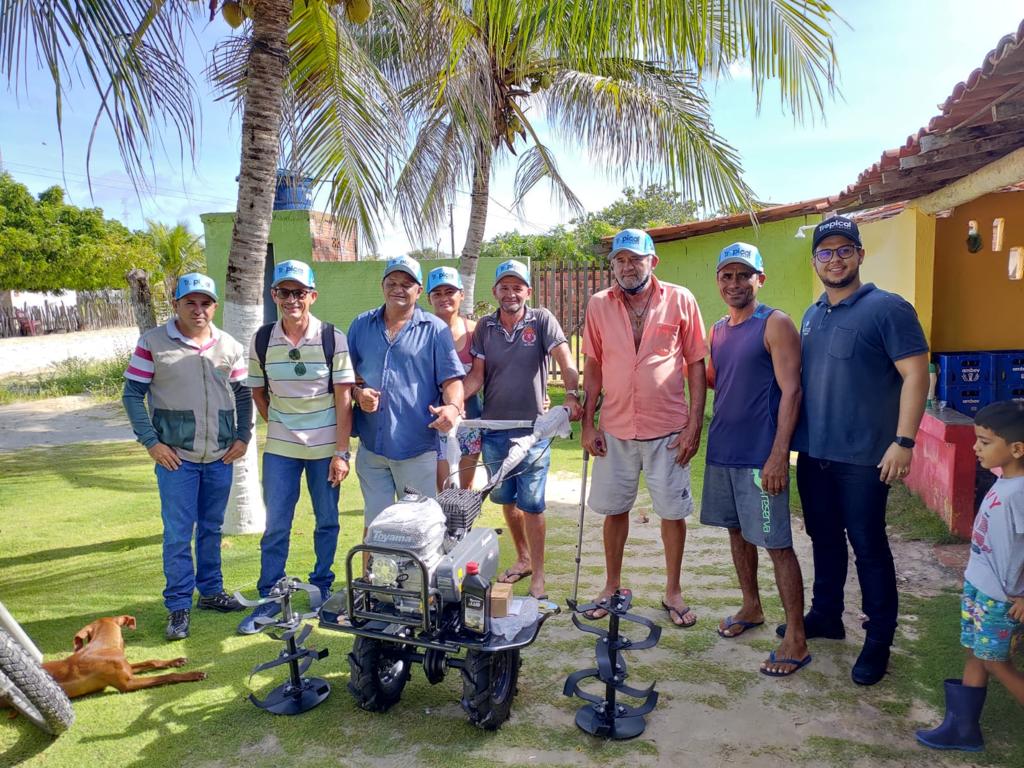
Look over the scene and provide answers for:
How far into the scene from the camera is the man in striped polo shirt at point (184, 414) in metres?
Result: 3.83

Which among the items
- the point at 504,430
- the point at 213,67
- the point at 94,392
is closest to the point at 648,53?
the point at 504,430

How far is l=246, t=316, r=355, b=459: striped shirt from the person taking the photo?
3836 mm

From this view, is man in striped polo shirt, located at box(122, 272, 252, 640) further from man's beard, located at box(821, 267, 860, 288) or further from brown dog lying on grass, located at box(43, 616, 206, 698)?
man's beard, located at box(821, 267, 860, 288)

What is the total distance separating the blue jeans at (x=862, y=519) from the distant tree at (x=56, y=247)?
112 ft

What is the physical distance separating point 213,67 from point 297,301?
412 centimetres

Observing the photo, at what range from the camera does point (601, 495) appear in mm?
3918

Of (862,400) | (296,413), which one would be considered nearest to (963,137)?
(862,400)

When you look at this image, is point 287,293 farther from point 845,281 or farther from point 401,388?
point 845,281

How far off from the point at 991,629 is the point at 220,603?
3771 millimetres

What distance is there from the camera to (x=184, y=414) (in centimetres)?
388

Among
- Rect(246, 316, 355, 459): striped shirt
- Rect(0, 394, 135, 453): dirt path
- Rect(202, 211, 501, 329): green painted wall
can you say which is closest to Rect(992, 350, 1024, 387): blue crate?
Rect(246, 316, 355, 459): striped shirt

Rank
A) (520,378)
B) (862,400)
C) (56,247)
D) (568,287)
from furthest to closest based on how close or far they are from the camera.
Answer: (56,247), (568,287), (520,378), (862,400)

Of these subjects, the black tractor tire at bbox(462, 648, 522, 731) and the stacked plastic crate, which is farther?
the stacked plastic crate

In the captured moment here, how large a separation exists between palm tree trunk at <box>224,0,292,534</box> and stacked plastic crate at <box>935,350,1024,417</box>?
18.4 ft
